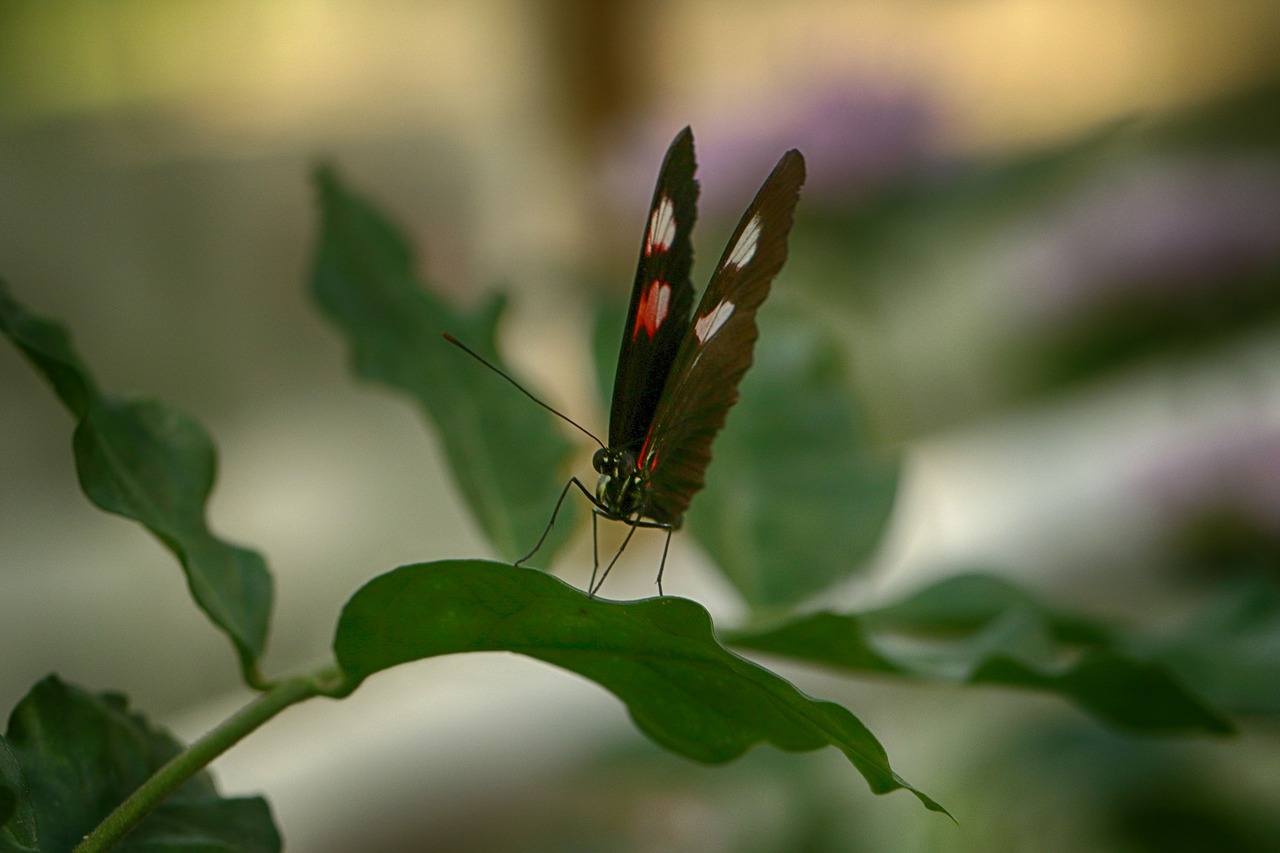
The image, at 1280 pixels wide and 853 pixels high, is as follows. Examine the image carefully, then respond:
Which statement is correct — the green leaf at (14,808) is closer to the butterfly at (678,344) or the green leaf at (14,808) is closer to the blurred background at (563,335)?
the butterfly at (678,344)

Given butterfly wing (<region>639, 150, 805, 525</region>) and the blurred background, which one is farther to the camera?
the blurred background

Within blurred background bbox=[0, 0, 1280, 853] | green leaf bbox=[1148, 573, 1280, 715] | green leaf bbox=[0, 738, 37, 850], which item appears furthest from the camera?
blurred background bbox=[0, 0, 1280, 853]

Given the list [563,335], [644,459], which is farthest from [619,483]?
[563,335]

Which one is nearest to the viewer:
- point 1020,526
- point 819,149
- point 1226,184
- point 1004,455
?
point 819,149

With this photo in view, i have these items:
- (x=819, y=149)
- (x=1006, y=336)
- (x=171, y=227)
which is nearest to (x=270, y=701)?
(x=819, y=149)

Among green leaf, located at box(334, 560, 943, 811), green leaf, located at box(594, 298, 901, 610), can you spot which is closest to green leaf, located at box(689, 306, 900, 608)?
green leaf, located at box(594, 298, 901, 610)

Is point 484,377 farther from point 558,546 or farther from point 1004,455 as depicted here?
point 1004,455

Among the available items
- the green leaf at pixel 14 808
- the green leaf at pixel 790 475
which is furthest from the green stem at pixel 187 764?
the green leaf at pixel 790 475

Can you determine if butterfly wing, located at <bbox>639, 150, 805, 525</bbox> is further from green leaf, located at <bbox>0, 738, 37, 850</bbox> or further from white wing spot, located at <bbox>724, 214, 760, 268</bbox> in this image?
green leaf, located at <bbox>0, 738, 37, 850</bbox>
